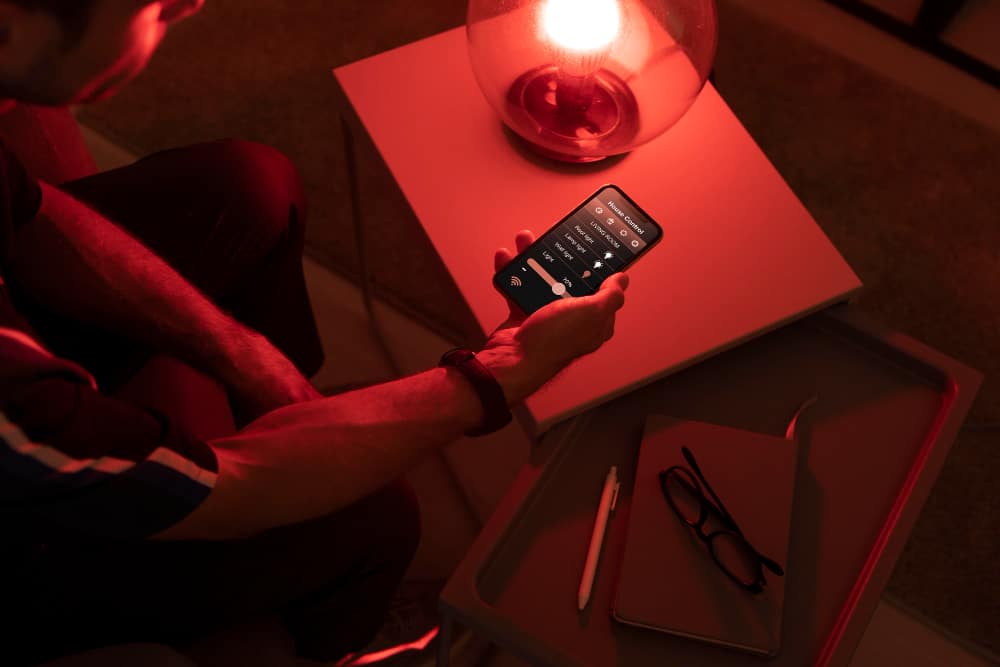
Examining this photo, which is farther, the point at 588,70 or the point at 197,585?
the point at 588,70

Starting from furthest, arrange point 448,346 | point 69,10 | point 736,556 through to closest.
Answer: point 448,346, point 736,556, point 69,10

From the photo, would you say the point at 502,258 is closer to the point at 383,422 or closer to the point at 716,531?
the point at 383,422

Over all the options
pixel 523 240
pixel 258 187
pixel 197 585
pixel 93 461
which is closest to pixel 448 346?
pixel 258 187

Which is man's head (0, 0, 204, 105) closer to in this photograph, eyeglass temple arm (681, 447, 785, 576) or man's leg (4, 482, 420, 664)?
man's leg (4, 482, 420, 664)

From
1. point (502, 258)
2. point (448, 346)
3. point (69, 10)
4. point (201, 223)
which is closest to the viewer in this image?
point (69, 10)

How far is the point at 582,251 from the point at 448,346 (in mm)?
709

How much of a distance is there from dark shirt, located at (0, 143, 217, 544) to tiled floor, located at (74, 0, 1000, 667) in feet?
2.13

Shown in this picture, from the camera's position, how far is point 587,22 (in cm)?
100

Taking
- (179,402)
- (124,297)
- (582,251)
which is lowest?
(582,251)

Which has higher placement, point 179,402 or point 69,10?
point 69,10

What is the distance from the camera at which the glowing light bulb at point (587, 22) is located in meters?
0.99

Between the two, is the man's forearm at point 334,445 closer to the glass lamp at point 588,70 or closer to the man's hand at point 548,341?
the man's hand at point 548,341

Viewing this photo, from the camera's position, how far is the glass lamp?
3.40ft

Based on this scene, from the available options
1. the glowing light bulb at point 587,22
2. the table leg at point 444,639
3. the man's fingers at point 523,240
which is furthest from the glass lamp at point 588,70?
the table leg at point 444,639
